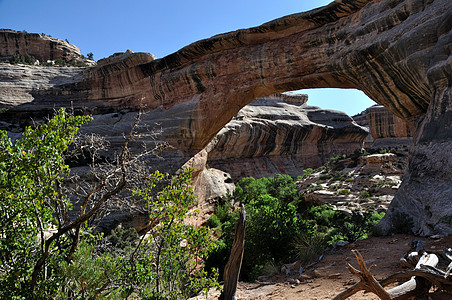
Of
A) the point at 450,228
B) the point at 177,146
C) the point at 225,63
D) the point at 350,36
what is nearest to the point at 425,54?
the point at 350,36

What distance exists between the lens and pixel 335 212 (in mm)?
17703

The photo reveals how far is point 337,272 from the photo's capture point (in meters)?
6.46

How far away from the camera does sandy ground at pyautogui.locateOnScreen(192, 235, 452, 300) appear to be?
222 inches

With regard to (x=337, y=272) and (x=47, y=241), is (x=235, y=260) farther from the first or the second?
(x=47, y=241)

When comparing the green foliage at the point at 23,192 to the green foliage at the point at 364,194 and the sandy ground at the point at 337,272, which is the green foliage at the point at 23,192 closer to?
the sandy ground at the point at 337,272

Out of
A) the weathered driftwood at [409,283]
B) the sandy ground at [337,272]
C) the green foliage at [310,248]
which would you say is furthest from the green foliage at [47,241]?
the green foliage at [310,248]

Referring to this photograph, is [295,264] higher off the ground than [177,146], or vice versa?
[177,146]

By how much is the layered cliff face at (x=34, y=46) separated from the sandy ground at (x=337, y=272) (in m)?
37.3

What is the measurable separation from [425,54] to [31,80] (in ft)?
82.4

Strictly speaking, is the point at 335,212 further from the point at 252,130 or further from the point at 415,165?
the point at 252,130

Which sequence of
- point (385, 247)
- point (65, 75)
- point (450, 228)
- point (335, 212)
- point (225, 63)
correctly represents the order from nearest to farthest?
point (450, 228)
point (385, 247)
point (225, 63)
point (335, 212)
point (65, 75)

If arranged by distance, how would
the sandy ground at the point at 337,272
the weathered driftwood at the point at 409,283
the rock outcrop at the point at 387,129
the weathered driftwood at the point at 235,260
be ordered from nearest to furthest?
the weathered driftwood at the point at 409,283 → the weathered driftwood at the point at 235,260 → the sandy ground at the point at 337,272 → the rock outcrop at the point at 387,129

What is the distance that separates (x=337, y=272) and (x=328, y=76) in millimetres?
9688

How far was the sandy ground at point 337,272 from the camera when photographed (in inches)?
222
